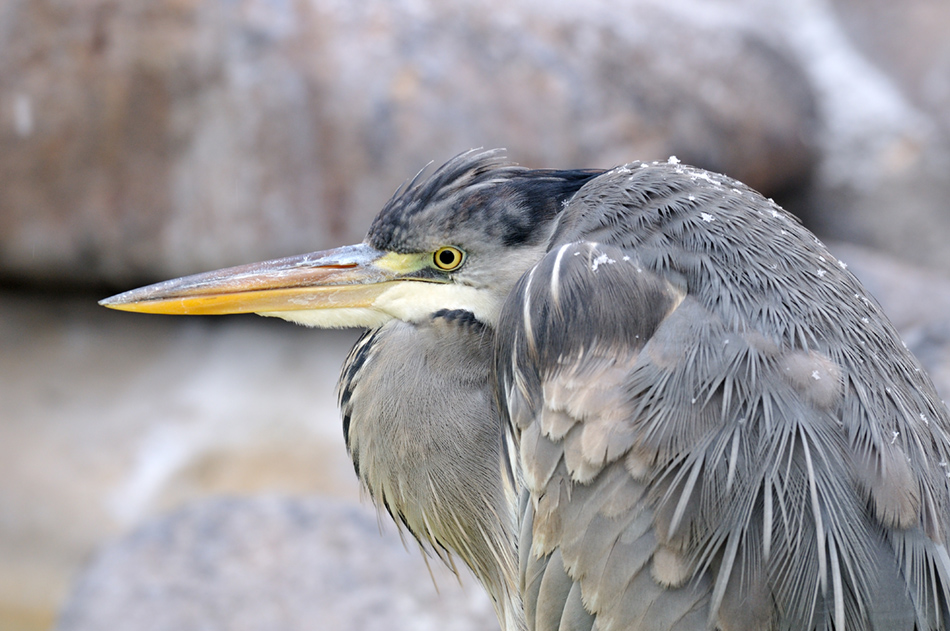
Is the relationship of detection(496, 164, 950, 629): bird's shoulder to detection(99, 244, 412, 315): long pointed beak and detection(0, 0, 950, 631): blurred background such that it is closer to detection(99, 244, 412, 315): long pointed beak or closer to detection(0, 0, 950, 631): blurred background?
detection(99, 244, 412, 315): long pointed beak

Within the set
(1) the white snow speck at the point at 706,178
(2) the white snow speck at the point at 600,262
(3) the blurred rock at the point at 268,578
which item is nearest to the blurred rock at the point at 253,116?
(3) the blurred rock at the point at 268,578

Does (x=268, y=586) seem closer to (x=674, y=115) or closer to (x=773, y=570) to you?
(x=773, y=570)

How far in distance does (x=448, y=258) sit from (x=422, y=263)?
0.05 meters

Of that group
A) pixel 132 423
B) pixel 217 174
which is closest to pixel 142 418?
pixel 132 423

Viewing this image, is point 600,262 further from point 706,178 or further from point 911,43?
point 911,43

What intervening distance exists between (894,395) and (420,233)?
33.8 inches

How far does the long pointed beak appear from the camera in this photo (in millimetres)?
1821

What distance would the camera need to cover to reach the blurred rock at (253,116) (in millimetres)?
4562

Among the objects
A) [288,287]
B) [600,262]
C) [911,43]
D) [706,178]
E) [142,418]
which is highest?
[911,43]

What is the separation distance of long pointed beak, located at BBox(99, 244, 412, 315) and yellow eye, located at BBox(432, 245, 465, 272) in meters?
0.09

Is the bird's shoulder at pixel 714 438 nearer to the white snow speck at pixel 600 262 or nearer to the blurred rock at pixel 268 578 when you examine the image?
the white snow speck at pixel 600 262

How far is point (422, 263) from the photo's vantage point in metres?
1.78

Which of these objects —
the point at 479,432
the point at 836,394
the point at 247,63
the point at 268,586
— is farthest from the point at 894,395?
the point at 247,63

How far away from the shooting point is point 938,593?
1.34m
